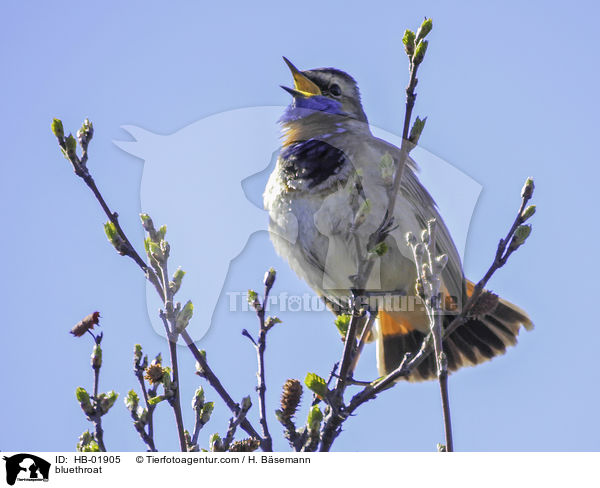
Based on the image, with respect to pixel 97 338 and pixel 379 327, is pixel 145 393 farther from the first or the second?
pixel 379 327

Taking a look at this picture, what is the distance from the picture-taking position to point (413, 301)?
7.12 metres

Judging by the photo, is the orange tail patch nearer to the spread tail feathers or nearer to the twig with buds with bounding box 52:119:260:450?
the spread tail feathers

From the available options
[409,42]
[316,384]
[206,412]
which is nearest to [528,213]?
[409,42]

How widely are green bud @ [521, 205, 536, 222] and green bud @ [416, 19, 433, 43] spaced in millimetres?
1080

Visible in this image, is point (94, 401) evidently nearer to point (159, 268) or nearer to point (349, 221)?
point (159, 268)

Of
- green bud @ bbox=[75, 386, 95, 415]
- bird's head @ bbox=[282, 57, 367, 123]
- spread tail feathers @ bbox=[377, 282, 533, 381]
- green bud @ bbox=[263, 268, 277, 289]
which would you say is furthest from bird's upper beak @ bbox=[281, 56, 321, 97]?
green bud @ bbox=[75, 386, 95, 415]

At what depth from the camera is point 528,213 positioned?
13.8 ft

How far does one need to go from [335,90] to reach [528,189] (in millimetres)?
3763

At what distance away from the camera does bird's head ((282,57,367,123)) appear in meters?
7.34

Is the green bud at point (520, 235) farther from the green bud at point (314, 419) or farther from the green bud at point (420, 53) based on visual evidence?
the green bud at point (314, 419)

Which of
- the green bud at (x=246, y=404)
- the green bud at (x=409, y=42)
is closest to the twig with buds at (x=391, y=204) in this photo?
the green bud at (x=409, y=42)

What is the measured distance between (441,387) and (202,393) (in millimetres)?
1737
